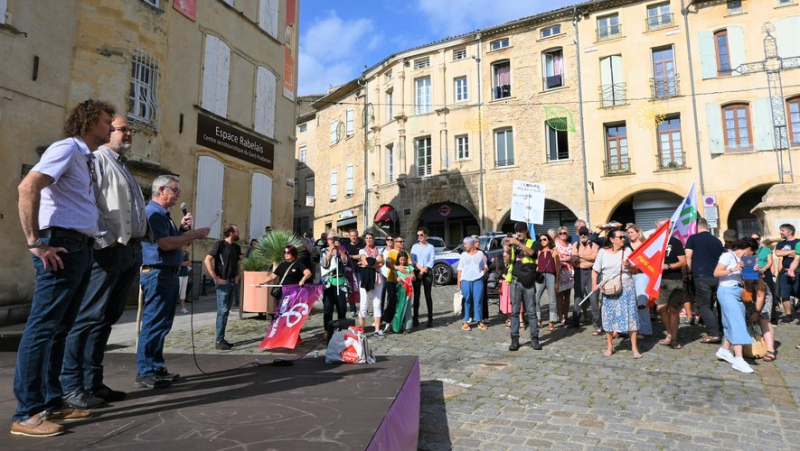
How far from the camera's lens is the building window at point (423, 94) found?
24781 mm

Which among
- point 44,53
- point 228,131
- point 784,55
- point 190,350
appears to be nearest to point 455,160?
point 228,131

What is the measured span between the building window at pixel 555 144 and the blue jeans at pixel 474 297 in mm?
15311

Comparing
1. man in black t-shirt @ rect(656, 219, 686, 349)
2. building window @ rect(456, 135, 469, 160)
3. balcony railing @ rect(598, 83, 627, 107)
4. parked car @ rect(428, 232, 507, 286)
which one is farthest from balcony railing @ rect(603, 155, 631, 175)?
man in black t-shirt @ rect(656, 219, 686, 349)

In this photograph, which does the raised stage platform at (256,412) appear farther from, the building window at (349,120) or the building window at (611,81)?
the building window at (349,120)

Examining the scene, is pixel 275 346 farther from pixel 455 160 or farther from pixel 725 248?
pixel 455 160

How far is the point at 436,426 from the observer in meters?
3.80

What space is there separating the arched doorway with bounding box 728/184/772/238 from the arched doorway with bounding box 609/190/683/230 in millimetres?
2238

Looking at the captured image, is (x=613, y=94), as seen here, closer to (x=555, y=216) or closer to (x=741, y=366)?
(x=555, y=216)

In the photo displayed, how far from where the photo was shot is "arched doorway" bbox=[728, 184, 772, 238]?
788 inches

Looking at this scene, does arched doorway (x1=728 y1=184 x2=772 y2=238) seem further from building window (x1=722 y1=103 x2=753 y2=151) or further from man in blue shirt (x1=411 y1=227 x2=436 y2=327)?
man in blue shirt (x1=411 y1=227 x2=436 y2=327)

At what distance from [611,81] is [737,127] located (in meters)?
5.23

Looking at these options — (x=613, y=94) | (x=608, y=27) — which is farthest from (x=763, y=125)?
(x=608, y=27)

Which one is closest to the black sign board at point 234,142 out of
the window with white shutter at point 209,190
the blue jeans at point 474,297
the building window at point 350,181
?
the window with white shutter at point 209,190

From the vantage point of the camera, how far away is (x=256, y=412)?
2.77m
